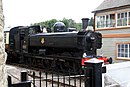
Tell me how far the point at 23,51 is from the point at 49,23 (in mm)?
29522

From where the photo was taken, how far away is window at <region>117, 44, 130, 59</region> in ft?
54.9

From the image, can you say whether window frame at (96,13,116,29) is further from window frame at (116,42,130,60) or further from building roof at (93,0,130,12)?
window frame at (116,42,130,60)

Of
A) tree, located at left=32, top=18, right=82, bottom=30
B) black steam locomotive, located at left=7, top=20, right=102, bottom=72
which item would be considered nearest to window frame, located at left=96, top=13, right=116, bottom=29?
black steam locomotive, located at left=7, top=20, right=102, bottom=72

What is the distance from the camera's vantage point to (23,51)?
14.5m

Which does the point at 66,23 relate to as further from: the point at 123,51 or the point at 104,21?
the point at 123,51

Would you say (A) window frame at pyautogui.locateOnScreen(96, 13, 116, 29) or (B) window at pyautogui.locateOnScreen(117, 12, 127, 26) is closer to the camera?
(B) window at pyautogui.locateOnScreen(117, 12, 127, 26)

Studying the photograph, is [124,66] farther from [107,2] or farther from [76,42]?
[107,2]

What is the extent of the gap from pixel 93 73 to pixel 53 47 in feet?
29.3

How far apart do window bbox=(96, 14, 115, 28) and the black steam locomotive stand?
20.4ft

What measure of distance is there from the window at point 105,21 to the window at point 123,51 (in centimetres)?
204

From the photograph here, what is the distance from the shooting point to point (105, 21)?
18750mm

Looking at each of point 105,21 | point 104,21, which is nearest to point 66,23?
point 104,21

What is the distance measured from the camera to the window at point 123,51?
54.9ft

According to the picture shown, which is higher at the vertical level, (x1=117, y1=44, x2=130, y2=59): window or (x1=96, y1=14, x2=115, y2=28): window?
(x1=96, y1=14, x2=115, y2=28): window
